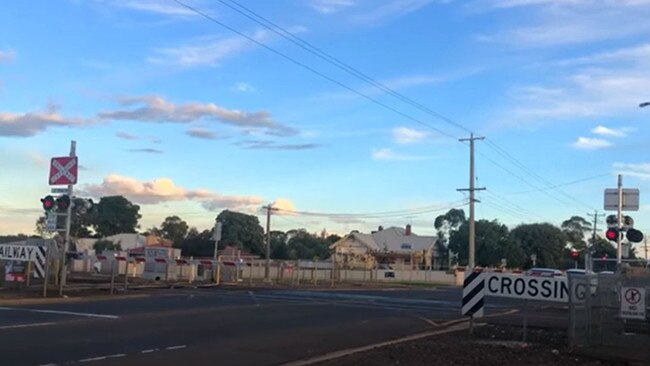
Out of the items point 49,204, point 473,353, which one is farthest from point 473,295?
point 49,204

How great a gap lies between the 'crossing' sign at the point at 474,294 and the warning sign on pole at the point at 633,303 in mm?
3137

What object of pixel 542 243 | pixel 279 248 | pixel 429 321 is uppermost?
pixel 542 243

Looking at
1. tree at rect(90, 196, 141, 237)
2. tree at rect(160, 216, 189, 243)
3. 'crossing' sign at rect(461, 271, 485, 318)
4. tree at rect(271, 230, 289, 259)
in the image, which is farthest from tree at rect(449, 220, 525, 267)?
'crossing' sign at rect(461, 271, 485, 318)

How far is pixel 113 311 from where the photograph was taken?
20.8 meters

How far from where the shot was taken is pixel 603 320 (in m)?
15.4

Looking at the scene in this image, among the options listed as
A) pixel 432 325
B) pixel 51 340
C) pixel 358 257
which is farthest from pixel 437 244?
pixel 51 340

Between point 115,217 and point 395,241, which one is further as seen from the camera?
point 115,217

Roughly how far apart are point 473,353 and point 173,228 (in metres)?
140

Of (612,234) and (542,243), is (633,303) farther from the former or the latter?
(542,243)

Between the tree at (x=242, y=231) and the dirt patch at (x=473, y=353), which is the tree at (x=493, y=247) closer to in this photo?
the tree at (x=242, y=231)

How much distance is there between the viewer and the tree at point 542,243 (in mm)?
117688

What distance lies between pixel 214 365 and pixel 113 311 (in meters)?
9.83

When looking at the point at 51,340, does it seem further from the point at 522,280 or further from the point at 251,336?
the point at 522,280

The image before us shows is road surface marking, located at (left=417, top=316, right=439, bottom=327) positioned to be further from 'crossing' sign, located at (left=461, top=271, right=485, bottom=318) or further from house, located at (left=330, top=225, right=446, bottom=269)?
house, located at (left=330, top=225, right=446, bottom=269)
